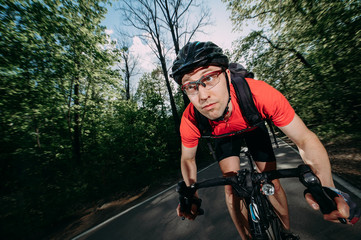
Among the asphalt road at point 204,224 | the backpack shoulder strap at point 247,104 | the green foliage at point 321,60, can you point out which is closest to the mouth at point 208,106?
the backpack shoulder strap at point 247,104

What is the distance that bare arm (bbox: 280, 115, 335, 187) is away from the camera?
3.85 feet

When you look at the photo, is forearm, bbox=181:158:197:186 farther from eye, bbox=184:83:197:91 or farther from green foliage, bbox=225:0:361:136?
green foliage, bbox=225:0:361:136

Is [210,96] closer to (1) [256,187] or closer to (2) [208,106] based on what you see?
(2) [208,106]

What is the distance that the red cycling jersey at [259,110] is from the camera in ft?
4.61

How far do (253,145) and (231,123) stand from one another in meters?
0.69

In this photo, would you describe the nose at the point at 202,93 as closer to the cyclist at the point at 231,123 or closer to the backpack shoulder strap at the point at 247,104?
the cyclist at the point at 231,123

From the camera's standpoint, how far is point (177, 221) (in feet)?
11.2

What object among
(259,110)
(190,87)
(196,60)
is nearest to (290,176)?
(259,110)

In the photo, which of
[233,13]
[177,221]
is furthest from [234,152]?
[233,13]

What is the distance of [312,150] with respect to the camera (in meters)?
1.22

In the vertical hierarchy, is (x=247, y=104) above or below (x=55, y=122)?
below

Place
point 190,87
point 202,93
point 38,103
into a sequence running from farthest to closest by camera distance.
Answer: point 38,103 → point 190,87 → point 202,93

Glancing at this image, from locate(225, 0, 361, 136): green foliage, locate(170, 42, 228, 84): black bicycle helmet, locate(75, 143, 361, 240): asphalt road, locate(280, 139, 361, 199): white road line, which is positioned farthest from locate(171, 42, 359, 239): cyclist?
locate(225, 0, 361, 136): green foliage

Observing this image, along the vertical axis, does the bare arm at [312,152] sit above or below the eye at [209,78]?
below
